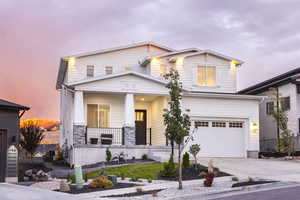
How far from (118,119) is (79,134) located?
12.1 ft

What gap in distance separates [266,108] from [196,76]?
6412 mm

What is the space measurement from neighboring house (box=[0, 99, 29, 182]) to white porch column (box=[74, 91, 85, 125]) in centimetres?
650

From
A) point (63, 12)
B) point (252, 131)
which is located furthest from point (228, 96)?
point (63, 12)

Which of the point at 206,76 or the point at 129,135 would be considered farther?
the point at 206,76

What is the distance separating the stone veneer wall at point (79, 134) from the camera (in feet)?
89.1

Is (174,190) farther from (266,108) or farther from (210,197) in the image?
(266,108)

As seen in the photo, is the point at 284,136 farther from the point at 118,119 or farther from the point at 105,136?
the point at 105,136

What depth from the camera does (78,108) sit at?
27.5 meters

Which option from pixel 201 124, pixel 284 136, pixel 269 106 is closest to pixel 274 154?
pixel 284 136

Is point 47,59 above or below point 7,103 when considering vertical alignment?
above

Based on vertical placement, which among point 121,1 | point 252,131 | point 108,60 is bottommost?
point 252,131

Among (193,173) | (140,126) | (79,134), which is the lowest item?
(193,173)

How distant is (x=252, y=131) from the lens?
3088cm

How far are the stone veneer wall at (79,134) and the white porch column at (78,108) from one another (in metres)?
0.26
